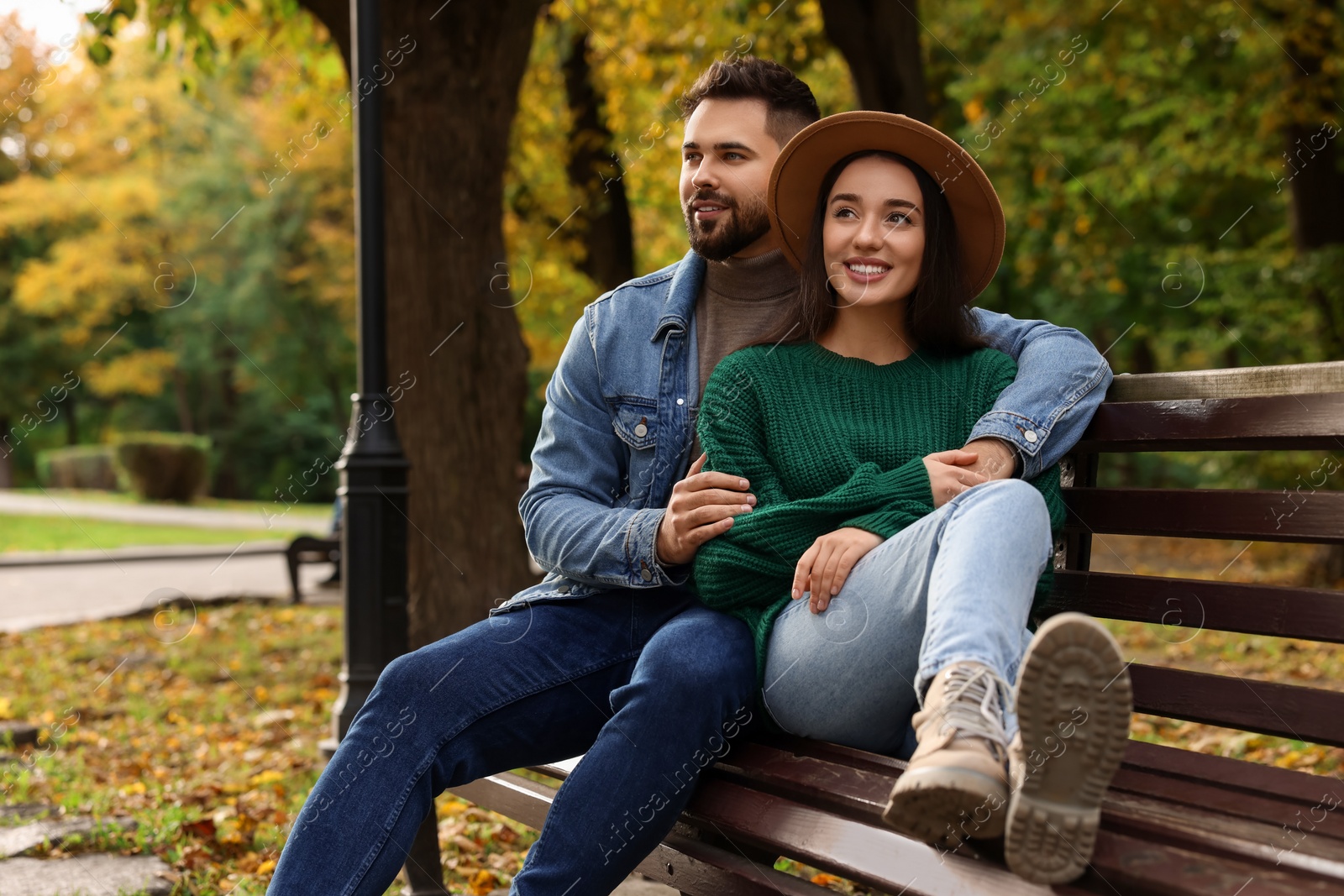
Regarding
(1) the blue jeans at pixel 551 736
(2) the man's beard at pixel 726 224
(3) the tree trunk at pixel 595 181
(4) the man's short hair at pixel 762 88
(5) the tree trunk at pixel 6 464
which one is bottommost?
(5) the tree trunk at pixel 6 464

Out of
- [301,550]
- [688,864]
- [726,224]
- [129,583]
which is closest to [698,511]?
[688,864]

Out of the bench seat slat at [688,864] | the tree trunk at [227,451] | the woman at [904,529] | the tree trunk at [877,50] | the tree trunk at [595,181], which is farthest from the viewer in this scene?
the tree trunk at [227,451]

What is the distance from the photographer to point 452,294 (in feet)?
19.7

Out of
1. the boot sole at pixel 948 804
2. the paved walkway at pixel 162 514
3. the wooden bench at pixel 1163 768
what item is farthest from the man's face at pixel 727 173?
the paved walkway at pixel 162 514

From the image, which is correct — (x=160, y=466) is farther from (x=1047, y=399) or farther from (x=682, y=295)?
(x=1047, y=399)

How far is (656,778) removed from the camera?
7.18 ft

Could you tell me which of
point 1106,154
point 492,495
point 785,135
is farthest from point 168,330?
point 785,135

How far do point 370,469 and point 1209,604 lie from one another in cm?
272

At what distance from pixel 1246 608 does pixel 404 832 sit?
159 cm

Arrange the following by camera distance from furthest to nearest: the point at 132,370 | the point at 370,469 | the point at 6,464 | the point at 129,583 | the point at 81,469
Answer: the point at 6,464
the point at 81,469
the point at 132,370
the point at 129,583
the point at 370,469

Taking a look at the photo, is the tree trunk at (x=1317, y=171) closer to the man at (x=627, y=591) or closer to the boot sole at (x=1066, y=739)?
the man at (x=627, y=591)

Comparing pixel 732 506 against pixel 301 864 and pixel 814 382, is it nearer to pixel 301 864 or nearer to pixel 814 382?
pixel 814 382

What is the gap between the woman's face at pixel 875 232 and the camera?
2586 mm

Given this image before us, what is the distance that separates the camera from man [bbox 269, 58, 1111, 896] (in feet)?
7.17
